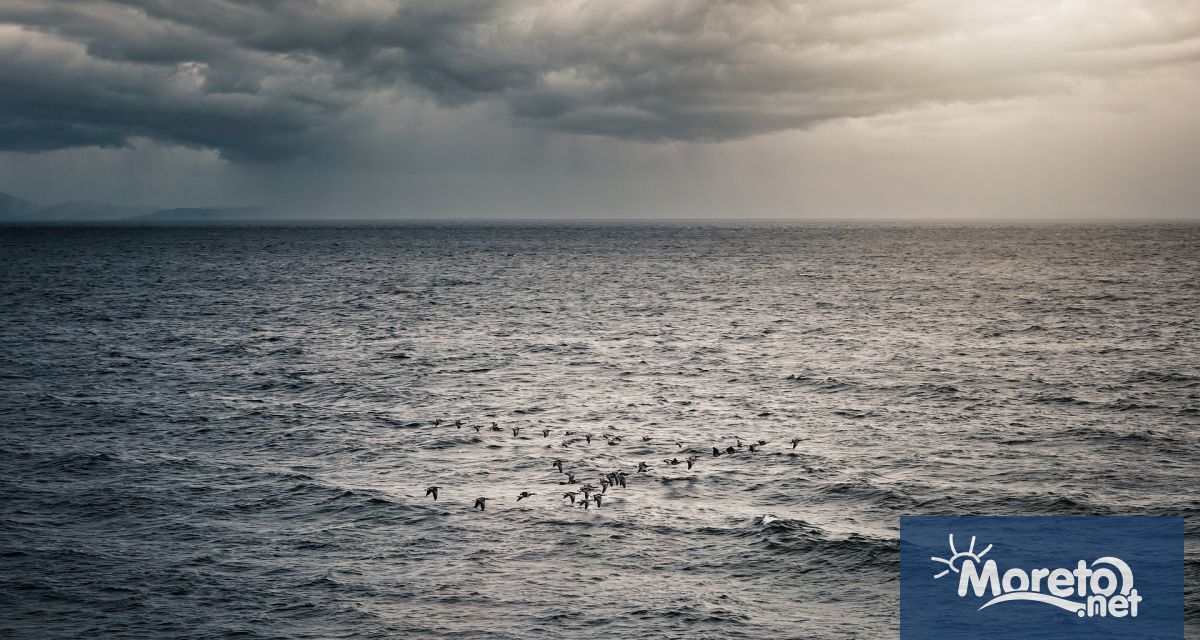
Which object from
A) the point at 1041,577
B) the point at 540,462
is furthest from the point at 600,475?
the point at 1041,577

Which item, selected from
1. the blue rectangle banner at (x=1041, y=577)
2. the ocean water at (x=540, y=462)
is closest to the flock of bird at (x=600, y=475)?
the ocean water at (x=540, y=462)

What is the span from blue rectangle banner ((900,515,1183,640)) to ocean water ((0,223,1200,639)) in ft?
2.84

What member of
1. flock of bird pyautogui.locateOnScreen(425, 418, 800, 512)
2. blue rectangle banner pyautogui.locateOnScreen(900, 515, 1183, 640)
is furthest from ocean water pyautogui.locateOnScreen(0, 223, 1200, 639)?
blue rectangle banner pyautogui.locateOnScreen(900, 515, 1183, 640)

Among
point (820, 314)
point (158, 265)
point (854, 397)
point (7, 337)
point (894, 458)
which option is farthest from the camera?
point (158, 265)

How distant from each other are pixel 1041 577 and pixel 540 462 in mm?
20067

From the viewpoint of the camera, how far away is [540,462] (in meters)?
38.2

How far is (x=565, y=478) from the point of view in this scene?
117 ft

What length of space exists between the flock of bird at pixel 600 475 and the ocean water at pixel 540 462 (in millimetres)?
437

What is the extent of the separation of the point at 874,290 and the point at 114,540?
113m

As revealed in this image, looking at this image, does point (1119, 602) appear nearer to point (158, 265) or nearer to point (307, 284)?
point (307, 284)

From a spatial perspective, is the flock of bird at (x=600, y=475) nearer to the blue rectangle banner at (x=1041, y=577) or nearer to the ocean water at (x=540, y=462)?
the ocean water at (x=540, y=462)

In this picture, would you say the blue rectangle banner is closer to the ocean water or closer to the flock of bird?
the ocean water

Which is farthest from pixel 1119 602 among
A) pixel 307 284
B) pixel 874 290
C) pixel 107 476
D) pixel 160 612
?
pixel 307 284

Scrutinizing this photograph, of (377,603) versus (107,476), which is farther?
(107,476)
